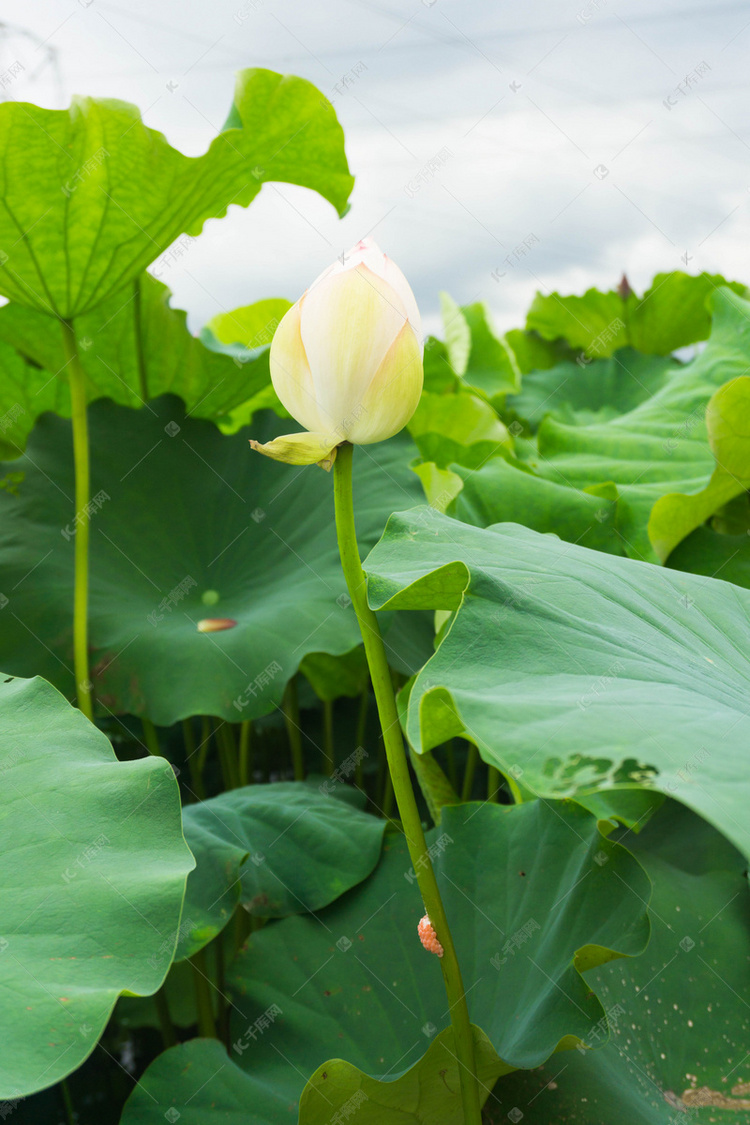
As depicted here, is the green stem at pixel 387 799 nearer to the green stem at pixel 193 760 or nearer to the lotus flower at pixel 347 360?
the green stem at pixel 193 760

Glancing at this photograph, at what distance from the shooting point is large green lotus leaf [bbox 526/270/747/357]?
5.44 feet

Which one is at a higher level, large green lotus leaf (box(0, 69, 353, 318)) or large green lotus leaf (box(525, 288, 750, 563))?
large green lotus leaf (box(0, 69, 353, 318))

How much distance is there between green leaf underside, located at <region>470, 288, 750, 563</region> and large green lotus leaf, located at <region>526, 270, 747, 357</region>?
58 cm

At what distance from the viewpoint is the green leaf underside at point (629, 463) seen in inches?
34.5

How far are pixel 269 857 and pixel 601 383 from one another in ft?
4.18

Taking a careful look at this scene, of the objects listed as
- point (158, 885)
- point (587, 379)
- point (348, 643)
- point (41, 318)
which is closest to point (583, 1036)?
point (158, 885)

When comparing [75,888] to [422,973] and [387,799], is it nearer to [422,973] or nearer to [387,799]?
[422,973]

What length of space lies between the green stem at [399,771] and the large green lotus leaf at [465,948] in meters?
0.03

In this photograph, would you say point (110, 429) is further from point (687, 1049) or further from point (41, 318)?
point (687, 1049)

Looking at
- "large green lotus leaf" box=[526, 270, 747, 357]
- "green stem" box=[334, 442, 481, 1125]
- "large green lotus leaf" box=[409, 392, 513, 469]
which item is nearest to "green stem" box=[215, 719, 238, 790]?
"large green lotus leaf" box=[409, 392, 513, 469]

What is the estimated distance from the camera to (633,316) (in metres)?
1.82

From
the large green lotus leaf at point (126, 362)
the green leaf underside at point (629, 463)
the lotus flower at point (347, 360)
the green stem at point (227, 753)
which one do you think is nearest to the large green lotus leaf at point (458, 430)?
the green leaf underside at point (629, 463)

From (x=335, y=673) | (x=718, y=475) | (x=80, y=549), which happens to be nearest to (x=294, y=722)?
(x=335, y=673)

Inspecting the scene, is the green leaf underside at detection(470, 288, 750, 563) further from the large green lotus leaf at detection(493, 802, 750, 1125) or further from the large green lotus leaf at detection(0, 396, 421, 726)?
the large green lotus leaf at detection(493, 802, 750, 1125)
